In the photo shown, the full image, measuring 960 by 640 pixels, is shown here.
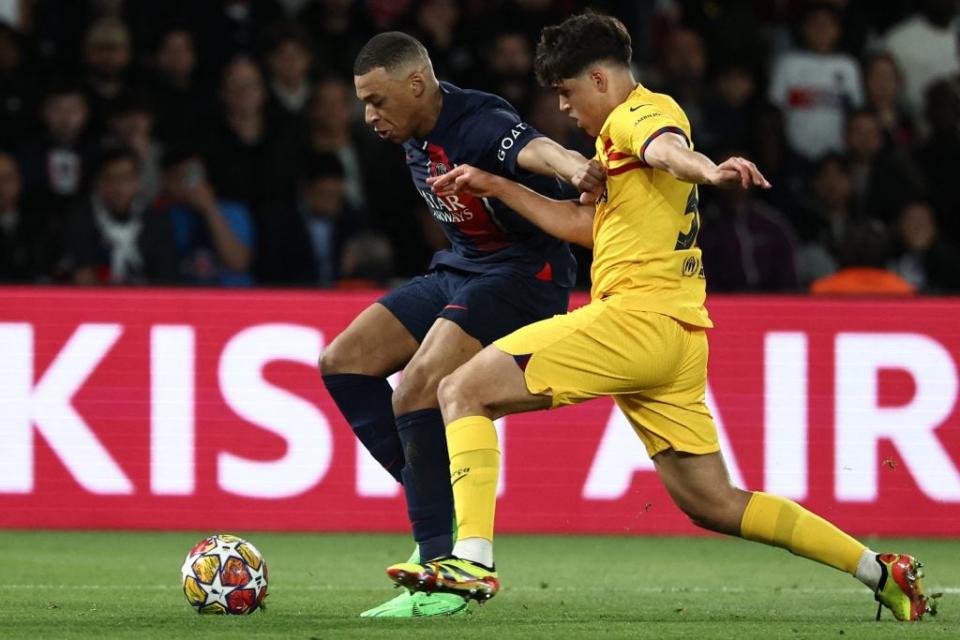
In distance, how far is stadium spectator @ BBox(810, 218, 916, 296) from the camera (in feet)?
34.6

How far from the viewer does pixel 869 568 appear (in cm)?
635

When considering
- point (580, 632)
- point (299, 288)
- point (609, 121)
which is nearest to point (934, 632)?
point (580, 632)

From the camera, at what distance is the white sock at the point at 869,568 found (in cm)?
634

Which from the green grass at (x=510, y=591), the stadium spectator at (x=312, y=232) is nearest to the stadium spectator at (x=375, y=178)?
the stadium spectator at (x=312, y=232)

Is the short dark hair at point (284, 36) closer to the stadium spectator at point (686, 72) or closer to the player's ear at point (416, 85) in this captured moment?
the stadium spectator at point (686, 72)

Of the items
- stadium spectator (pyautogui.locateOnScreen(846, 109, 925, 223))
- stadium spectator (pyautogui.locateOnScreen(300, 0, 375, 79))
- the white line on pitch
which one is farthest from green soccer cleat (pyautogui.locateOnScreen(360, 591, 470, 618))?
stadium spectator (pyautogui.locateOnScreen(846, 109, 925, 223))

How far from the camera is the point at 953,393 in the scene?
33.0 ft

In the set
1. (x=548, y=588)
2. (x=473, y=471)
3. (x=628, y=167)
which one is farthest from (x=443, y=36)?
(x=473, y=471)

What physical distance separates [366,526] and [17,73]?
383 cm

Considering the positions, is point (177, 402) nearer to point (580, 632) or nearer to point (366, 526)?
point (366, 526)

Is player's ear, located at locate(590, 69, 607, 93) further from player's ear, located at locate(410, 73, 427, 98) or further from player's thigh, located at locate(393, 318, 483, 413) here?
player's thigh, located at locate(393, 318, 483, 413)

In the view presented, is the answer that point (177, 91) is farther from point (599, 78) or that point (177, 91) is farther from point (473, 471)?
point (473, 471)

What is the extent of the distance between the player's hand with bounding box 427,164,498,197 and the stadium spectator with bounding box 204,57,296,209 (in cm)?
549

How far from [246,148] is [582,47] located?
5787 millimetres
